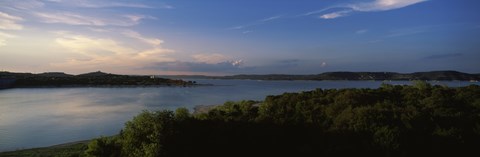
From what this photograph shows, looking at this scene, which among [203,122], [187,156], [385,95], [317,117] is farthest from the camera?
[385,95]

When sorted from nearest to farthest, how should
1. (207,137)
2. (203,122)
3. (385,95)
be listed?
(207,137) < (203,122) < (385,95)

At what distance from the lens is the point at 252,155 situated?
76.7ft

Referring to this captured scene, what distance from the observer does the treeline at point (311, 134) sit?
21641 mm

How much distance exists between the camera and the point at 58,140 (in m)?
36.8

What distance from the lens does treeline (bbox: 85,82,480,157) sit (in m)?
21.6

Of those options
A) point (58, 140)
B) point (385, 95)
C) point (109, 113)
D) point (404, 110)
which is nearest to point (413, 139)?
point (404, 110)

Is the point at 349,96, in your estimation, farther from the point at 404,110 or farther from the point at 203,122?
the point at 203,122

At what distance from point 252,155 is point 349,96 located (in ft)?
38.7

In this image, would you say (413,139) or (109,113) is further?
(109,113)

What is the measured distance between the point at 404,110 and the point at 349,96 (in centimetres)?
564

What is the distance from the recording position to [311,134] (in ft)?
80.6

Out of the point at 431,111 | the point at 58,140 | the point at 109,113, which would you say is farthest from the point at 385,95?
the point at 109,113

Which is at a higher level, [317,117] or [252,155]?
[317,117]

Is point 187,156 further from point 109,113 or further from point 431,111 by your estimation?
point 109,113
